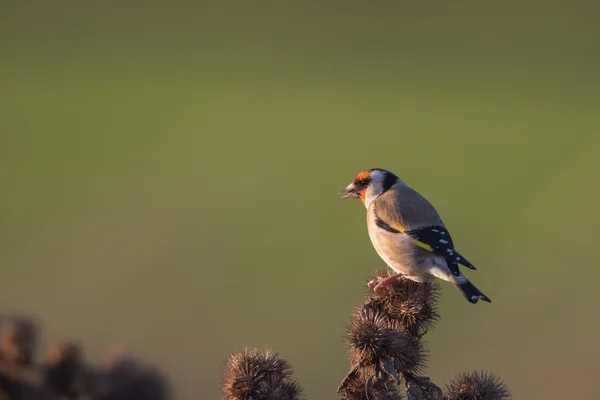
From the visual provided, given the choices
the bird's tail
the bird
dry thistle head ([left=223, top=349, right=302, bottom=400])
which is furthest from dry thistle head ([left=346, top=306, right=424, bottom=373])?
the bird's tail

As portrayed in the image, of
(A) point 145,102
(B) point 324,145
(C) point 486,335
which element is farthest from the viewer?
(A) point 145,102

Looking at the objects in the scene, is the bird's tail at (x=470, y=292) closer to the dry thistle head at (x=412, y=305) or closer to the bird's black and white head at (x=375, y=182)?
the dry thistle head at (x=412, y=305)

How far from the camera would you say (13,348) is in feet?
10.9

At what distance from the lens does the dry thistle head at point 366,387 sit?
437cm

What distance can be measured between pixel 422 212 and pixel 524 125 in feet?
70.0

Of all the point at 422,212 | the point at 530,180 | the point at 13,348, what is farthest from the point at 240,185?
the point at 13,348

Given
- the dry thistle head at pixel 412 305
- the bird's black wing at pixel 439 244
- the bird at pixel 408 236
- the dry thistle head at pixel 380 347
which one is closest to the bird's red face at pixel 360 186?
the bird at pixel 408 236

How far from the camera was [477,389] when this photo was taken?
4.81 m

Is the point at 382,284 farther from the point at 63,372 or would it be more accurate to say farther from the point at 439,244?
the point at 63,372

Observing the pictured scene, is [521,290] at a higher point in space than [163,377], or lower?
higher

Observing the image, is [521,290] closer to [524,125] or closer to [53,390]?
[524,125]

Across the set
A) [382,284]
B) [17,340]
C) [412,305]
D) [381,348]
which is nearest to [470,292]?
[382,284]

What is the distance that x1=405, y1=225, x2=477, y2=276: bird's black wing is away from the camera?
22.3 feet

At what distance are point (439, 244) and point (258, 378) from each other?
2.71 m
